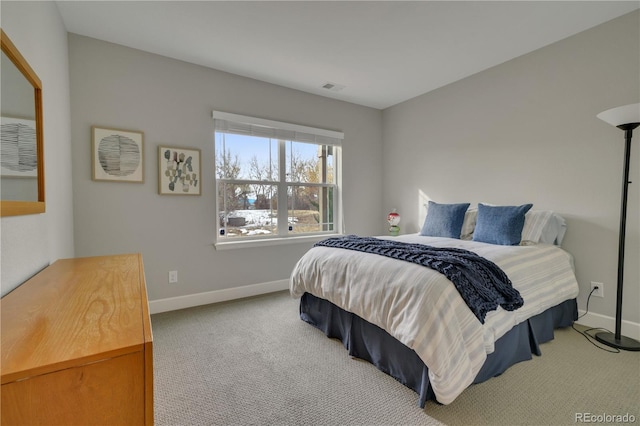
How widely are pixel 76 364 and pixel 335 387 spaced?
1.46 m

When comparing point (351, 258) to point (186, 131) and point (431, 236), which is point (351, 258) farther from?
point (186, 131)

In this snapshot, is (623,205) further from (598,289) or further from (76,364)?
(76,364)

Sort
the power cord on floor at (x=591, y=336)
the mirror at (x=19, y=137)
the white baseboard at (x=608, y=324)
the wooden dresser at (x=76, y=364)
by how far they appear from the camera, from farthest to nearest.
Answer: the white baseboard at (x=608, y=324), the power cord on floor at (x=591, y=336), the mirror at (x=19, y=137), the wooden dresser at (x=76, y=364)

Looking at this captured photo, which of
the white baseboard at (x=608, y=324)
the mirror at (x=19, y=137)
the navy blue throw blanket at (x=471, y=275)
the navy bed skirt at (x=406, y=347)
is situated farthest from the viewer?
the white baseboard at (x=608, y=324)

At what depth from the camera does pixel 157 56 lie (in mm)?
2852

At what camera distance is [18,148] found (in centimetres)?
124

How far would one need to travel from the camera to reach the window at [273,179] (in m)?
3.31

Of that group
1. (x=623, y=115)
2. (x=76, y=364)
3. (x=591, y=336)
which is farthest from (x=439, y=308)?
(x=623, y=115)

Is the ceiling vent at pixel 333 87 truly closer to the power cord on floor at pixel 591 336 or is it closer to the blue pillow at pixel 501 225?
the blue pillow at pixel 501 225

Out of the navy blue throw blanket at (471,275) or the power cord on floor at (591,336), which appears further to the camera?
the power cord on floor at (591,336)

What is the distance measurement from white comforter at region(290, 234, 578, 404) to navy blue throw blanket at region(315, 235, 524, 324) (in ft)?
0.15

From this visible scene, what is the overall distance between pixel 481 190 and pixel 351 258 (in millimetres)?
2082

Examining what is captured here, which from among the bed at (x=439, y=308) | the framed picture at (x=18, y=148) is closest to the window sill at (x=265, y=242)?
the bed at (x=439, y=308)

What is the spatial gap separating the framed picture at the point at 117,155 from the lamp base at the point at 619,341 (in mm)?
4144
